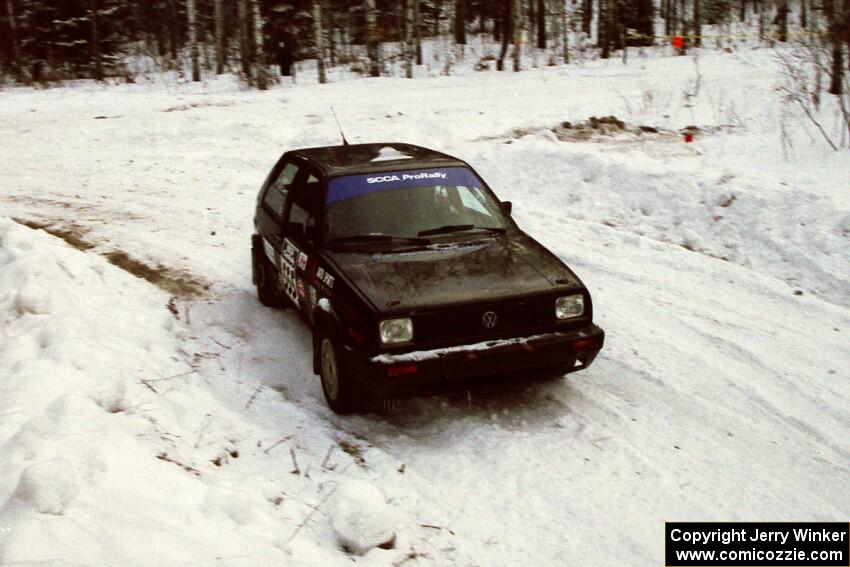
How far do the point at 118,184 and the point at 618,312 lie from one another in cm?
842

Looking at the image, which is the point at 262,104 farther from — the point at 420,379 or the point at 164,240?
the point at 420,379

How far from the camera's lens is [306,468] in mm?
5109

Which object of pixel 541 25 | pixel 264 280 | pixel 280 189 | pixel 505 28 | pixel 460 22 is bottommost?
pixel 264 280

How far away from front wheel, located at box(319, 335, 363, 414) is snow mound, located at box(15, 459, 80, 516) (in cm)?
228

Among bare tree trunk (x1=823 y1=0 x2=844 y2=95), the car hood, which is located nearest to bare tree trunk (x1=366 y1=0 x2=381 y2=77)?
bare tree trunk (x1=823 y1=0 x2=844 y2=95)

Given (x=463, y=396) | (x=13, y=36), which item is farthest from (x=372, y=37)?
(x=463, y=396)

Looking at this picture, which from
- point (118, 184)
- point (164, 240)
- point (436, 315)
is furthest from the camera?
point (118, 184)

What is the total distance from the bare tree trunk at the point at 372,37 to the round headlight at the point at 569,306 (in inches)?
803

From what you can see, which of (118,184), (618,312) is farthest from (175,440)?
(118,184)

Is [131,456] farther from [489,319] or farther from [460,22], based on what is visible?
[460,22]

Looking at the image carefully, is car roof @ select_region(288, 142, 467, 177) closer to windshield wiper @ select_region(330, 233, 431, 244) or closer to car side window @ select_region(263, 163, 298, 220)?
car side window @ select_region(263, 163, 298, 220)

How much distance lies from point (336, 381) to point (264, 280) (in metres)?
2.46

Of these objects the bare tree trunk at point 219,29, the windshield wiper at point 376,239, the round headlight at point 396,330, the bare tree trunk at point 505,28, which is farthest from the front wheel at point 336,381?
the bare tree trunk at point 219,29

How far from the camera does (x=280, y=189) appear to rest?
25.4 ft
